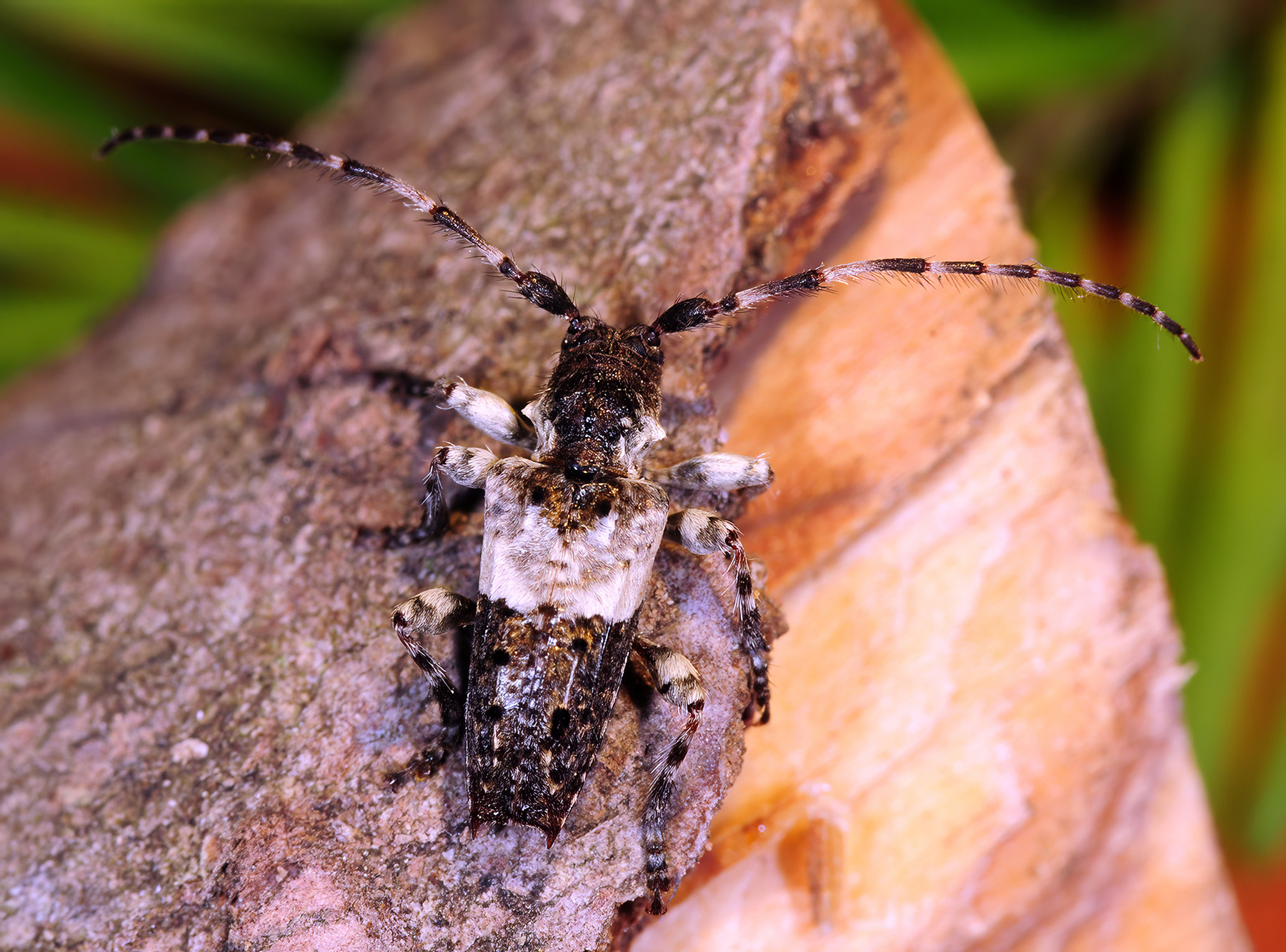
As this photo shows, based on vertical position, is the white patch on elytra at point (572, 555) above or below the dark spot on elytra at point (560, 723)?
above

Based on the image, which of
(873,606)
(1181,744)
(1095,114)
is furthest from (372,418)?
(1095,114)

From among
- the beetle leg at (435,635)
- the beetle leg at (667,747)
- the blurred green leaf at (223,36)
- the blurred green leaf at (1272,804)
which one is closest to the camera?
the beetle leg at (667,747)

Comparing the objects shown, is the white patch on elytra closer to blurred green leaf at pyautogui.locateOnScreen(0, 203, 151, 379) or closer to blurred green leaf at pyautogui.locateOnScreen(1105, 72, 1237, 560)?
blurred green leaf at pyautogui.locateOnScreen(1105, 72, 1237, 560)

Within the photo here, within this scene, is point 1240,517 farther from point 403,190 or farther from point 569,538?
point 403,190

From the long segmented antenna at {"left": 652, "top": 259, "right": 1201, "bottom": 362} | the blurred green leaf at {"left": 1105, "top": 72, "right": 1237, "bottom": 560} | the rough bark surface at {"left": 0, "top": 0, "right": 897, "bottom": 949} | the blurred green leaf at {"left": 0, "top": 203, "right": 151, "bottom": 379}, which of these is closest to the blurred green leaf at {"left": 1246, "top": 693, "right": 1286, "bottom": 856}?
the blurred green leaf at {"left": 1105, "top": 72, "right": 1237, "bottom": 560}

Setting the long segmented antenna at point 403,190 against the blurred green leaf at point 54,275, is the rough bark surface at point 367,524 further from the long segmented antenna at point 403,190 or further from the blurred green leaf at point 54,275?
the blurred green leaf at point 54,275

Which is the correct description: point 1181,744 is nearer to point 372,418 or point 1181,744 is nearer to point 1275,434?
point 1275,434

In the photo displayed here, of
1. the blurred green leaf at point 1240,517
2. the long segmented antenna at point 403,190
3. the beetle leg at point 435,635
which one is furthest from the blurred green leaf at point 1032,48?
the beetle leg at point 435,635
